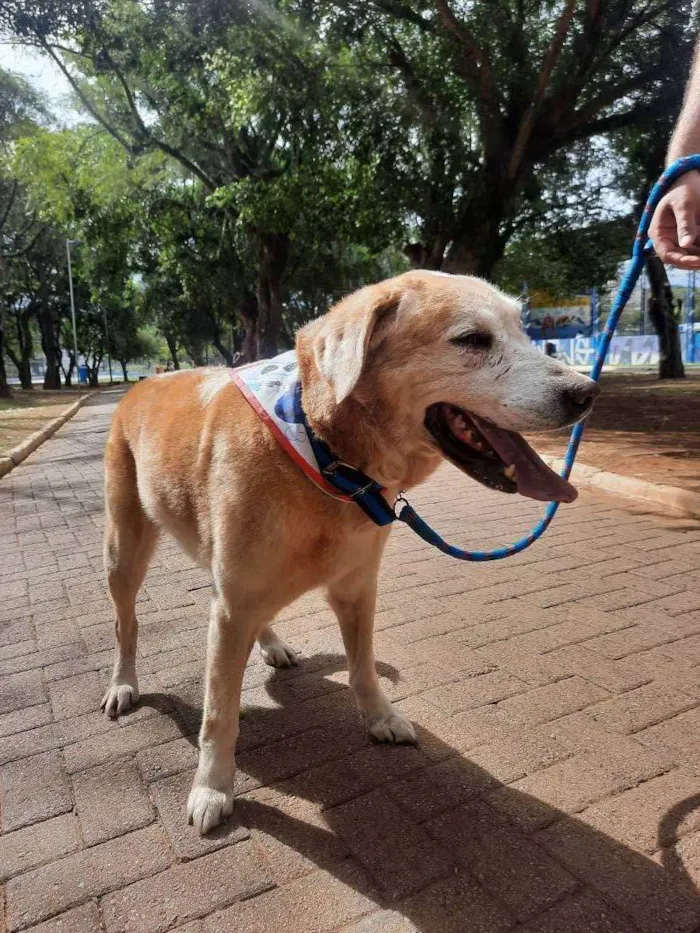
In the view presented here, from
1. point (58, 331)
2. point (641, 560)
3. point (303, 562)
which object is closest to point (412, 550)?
point (641, 560)

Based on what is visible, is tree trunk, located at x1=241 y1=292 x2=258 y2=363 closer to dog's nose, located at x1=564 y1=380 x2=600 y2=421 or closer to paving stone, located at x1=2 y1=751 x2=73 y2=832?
paving stone, located at x1=2 y1=751 x2=73 y2=832

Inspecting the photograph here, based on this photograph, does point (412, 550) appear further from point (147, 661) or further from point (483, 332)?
point (483, 332)

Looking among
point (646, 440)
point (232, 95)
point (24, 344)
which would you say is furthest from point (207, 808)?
point (24, 344)

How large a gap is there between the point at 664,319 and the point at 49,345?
4006 centimetres

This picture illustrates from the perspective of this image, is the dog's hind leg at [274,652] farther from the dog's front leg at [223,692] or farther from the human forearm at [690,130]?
the human forearm at [690,130]

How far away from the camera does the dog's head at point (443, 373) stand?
80.7 inches

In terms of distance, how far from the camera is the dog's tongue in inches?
83.7

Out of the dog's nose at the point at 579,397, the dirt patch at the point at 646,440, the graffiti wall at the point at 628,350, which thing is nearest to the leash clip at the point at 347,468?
the dog's nose at the point at 579,397

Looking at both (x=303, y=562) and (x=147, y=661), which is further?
(x=147, y=661)

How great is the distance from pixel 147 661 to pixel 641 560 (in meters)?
3.35

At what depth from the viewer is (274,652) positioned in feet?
10.8

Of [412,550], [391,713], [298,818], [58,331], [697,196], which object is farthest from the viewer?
[58,331]

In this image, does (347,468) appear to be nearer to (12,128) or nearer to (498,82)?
(498,82)

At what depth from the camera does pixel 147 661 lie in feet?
11.2
